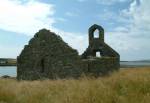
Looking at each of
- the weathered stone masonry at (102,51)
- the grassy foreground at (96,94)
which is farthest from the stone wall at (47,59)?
Answer: the grassy foreground at (96,94)

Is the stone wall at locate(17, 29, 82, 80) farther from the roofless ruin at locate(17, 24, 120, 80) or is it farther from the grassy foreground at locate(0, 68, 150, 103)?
the grassy foreground at locate(0, 68, 150, 103)

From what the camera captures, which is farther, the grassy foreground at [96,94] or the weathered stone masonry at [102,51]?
the weathered stone masonry at [102,51]

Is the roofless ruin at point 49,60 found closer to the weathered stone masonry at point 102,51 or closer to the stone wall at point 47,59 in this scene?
the stone wall at point 47,59

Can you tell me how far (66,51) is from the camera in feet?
72.3

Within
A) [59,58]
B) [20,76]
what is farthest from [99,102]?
[20,76]

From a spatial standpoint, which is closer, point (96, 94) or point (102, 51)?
point (96, 94)

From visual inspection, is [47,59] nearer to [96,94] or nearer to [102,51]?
[102,51]

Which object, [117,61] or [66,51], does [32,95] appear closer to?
[66,51]

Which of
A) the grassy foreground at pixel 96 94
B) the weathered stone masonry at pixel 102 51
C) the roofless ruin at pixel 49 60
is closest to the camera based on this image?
the grassy foreground at pixel 96 94

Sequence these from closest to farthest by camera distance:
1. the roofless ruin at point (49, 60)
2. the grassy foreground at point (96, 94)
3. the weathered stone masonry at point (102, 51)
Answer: the grassy foreground at point (96, 94) < the roofless ruin at point (49, 60) < the weathered stone masonry at point (102, 51)

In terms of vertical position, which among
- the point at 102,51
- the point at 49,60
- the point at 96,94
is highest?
the point at 102,51

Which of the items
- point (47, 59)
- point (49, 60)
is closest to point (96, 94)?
point (49, 60)

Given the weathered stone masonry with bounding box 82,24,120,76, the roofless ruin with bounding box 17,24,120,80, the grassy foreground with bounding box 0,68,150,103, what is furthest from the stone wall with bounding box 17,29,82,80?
the grassy foreground with bounding box 0,68,150,103

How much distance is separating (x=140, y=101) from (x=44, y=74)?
15.0 meters
